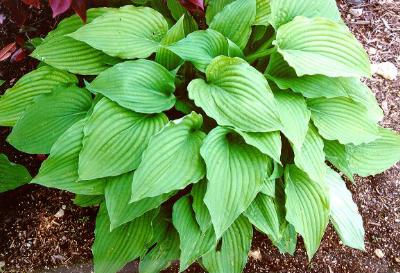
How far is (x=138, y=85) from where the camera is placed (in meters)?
1.81

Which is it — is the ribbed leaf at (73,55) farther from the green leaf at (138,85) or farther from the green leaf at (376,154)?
the green leaf at (376,154)

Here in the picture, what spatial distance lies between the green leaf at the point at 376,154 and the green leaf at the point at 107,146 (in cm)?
90

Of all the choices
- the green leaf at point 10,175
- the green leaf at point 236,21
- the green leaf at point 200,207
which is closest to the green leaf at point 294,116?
the green leaf at point 236,21

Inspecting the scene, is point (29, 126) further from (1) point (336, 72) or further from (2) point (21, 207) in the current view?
(1) point (336, 72)

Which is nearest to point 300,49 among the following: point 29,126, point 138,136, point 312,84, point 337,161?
point 312,84

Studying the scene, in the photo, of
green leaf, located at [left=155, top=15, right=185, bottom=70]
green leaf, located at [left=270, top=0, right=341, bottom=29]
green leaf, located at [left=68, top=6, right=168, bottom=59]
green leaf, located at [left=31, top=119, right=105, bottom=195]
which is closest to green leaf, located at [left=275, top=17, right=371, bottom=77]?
green leaf, located at [left=270, top=0, right=341, bottom=29]

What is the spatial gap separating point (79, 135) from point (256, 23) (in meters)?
0.81

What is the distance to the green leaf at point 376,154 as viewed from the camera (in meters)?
2.14

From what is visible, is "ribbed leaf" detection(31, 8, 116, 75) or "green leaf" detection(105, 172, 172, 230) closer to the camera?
"green leaf" detection(105, 172, 172, 230)

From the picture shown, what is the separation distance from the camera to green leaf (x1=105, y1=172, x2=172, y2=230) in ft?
5.89

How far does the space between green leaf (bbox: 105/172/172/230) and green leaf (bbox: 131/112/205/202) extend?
16 cm

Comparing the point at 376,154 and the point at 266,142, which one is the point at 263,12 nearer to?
the point at 266,142

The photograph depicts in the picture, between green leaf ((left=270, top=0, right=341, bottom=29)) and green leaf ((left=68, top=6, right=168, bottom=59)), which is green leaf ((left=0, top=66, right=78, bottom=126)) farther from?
green leaf ((left=270, top=0, right=341, bottom=29))

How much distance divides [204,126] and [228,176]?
0.33m
